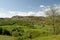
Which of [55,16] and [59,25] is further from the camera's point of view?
[55,16]

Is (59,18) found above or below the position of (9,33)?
above

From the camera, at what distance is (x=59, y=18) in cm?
4931

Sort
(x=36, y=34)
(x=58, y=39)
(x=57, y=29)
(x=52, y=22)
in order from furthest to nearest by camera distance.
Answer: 1. (x=52, y=22)
2. (x=57, y=29)
3. (x=36, y=34)
4. (x=58, y=39)

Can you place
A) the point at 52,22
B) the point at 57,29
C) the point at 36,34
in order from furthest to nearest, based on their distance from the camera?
the point at 52,22
the point at 57,29
the point at 36,34

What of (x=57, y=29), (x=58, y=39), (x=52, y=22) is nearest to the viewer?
(x=58, y=39)

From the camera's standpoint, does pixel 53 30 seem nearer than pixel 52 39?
No

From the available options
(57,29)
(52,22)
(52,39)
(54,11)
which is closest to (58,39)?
(52,39)

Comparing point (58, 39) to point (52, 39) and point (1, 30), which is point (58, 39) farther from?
point (1, 30)

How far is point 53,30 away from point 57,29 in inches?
64.5

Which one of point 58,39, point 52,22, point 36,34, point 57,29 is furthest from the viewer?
point 52,22

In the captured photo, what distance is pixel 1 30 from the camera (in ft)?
134

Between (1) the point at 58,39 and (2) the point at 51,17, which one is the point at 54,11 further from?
(1) the point at 58,39

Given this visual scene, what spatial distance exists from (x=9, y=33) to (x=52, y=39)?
51.8ft

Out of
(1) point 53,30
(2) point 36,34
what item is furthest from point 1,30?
(1) point 53,30
